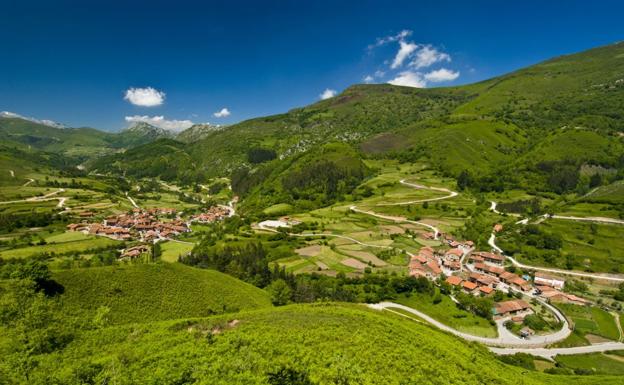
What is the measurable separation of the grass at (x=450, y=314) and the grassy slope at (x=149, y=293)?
123 ft

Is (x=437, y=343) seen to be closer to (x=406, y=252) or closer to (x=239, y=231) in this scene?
(x=406, y=252)

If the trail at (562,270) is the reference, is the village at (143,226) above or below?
above

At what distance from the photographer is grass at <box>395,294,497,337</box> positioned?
63719mm

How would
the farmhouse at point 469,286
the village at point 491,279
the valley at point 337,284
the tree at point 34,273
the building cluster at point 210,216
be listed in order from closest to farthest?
the valley at point 337,284
the tree at point 34,273
the village at point 491,279
the farmhouse at point 469,286
the building cluster at point 210,216

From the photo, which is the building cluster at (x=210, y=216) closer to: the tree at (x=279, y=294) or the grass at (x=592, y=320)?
the tree at (x=279, y=294)

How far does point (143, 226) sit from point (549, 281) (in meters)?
162

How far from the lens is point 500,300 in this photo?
243ft

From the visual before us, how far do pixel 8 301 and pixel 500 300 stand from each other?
92220 mm

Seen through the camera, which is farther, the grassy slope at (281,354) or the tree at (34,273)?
the tree at (34,273)

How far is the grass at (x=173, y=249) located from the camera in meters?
107

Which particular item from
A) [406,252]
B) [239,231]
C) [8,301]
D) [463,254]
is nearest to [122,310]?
[8,301]

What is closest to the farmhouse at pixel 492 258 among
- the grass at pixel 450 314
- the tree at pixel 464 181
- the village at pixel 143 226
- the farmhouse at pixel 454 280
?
the farmhouse at pixel 454 280

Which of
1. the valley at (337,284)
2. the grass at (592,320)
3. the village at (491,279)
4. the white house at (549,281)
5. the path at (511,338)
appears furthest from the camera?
the white house at (549,281)

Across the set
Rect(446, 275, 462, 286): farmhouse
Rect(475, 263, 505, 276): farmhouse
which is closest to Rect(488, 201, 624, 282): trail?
Rect(475, 263, 505, 276): farmhouse
